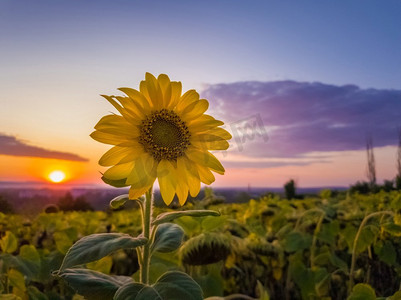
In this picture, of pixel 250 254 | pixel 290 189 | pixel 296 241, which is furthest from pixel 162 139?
pixel 290 189

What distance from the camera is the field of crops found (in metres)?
1.96

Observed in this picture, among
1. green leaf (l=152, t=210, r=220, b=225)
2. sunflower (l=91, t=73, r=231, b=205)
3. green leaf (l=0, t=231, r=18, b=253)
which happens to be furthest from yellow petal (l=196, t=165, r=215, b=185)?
green leaf (l=0, t=231, r=18, b=253)

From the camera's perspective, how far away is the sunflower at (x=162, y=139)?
1.18 meters

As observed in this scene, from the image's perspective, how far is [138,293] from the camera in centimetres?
111

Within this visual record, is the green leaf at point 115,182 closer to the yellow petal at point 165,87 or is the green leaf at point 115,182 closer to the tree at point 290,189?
the yellow petal at point 165,87

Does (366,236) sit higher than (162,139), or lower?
lower

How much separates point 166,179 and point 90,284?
32cm

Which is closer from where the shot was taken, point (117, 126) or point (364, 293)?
point (117, 126)

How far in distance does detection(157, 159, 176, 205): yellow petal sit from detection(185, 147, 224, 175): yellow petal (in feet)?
0.21

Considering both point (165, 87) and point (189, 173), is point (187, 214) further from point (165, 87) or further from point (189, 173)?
point (165, 87)

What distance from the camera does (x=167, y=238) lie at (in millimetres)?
1282

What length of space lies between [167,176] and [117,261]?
140 cm

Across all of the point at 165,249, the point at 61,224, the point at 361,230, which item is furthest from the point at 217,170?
the point at 61,224

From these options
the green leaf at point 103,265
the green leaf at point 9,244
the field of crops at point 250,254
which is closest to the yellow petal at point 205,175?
the field of crops at point 250,254
